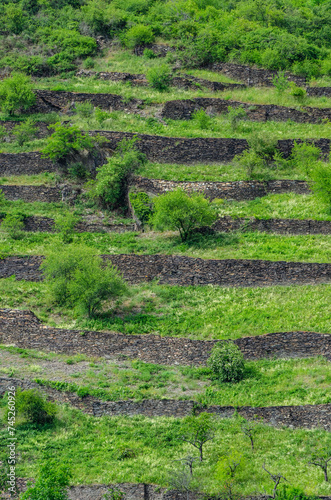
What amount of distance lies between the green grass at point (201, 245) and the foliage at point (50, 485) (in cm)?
1982

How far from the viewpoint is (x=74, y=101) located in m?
64.4

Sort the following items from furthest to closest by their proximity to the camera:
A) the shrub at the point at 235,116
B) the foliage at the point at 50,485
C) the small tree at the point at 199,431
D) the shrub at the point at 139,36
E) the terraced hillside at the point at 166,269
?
the shrub at the point at 139,36, the shrub at the point at 235,116, the terraced hillside at the point at 166,269, the small tree at the point at 199,431, the foliage at the point at 50,485

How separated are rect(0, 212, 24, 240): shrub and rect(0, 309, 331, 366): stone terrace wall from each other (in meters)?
9.65

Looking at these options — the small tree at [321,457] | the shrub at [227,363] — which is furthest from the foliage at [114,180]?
the small tree at [321,457]

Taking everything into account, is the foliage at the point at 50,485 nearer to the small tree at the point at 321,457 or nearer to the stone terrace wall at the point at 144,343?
the small tree at the point at 321,457

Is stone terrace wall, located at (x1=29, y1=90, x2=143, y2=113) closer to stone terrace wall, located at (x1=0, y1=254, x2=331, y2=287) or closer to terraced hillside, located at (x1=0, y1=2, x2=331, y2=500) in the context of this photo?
terraced hillside, located at (x1=0, y1=2, x2=331, y2=500)

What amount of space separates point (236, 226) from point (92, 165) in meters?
12.0

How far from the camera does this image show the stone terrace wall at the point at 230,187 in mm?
54500

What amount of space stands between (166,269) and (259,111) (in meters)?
20.4

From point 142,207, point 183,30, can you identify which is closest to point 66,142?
point 142,207

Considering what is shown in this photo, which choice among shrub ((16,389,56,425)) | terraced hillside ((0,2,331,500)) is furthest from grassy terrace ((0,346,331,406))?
shrub ((16,389,56,425))

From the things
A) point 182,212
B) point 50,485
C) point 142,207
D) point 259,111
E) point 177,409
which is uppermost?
point 259,111

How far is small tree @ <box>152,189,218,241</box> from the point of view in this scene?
161 feet

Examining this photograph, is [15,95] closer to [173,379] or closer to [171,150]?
[171,150]
